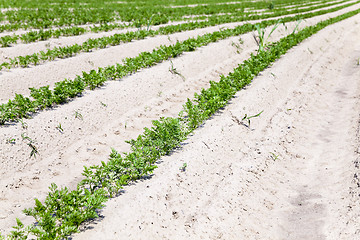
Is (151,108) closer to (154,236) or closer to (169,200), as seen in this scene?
(169,200)

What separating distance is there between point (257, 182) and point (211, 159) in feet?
2.63

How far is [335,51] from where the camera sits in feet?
47.4

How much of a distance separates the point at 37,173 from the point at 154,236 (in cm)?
246

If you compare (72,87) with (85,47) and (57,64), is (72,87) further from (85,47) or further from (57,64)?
(85,47)

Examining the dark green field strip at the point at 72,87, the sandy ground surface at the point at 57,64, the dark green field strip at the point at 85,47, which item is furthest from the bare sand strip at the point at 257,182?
the dark green field strip at the point at 85,47

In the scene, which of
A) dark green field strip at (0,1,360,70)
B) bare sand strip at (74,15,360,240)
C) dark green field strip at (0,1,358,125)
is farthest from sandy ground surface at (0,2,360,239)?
dark green field strip at (0,1,360,70)

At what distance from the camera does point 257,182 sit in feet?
17.4

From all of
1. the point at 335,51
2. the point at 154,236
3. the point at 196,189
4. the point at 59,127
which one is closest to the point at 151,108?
the point at 59,127

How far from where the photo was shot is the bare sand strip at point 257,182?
413cm

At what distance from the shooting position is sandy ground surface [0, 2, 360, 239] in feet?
14.0

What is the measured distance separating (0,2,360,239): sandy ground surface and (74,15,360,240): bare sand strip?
0.05 ft

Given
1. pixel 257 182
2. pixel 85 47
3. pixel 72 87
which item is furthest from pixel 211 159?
pixel 85 47

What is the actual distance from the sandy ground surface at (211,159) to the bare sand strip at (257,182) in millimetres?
17

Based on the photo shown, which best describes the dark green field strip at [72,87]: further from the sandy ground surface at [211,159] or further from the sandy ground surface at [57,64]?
the sandy ground surface at [57,64]
